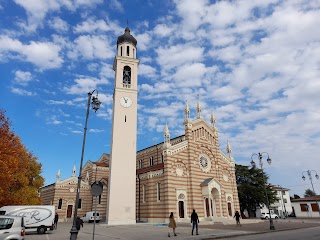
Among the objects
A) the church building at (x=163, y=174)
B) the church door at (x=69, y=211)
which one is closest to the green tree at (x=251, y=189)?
the church building at (x=163, y=174)

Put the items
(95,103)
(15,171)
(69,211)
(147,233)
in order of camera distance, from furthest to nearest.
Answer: (69,211) < (15,171) < (147,233) < (95,103)

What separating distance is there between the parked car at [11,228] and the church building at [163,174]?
60.6 feet

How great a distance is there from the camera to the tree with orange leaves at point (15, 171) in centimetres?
2197

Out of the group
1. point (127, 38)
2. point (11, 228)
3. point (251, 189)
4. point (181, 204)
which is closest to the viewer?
point (11, 228)

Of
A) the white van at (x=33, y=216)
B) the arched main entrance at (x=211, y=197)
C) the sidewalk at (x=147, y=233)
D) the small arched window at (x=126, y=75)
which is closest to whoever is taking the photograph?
the sidewalk at (x=147, y=233)

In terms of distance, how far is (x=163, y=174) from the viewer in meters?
33.4

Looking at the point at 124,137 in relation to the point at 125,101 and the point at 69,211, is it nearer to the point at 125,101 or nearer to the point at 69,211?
the point at 125,101

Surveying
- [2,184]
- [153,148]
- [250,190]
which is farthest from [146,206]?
[250,190]

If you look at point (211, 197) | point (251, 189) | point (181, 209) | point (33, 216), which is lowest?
point (33, 216)

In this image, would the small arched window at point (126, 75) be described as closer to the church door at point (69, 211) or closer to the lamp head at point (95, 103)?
the lamp head at point (95, 103)

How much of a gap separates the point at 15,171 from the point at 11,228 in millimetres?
19360

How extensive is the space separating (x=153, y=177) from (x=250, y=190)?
24.7 meters

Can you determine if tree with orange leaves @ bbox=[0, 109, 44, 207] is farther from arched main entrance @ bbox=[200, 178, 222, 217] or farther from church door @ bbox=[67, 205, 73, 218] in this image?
arched main entrance @ bbox=[200, 178, 222, 217]

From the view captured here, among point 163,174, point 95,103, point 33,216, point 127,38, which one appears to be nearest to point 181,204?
point 163,174
